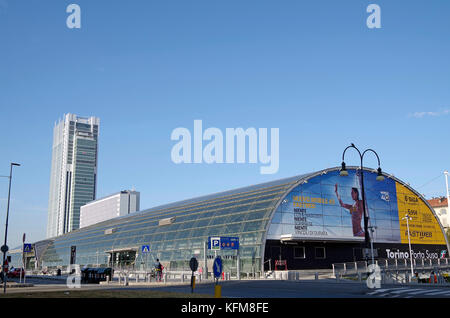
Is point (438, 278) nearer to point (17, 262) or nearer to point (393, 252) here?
point (393, 252)

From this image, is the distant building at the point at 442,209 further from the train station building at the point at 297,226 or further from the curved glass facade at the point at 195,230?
the curved glass facade at the point at 195,230

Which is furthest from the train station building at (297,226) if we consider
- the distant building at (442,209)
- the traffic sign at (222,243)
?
the distant building at (442,209)

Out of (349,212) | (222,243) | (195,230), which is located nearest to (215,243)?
(222,243)

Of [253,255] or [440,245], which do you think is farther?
[440,245]

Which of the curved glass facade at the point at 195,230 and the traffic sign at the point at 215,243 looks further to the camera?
the curved glass facade at the point at 195,230

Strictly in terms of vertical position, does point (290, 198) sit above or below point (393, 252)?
above

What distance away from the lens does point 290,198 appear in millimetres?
63344

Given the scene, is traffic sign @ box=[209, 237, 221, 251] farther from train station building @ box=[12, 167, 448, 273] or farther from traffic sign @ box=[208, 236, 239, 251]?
train station building @ box=[12, 167, 448, 273]

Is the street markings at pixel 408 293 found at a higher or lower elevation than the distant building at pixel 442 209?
lower

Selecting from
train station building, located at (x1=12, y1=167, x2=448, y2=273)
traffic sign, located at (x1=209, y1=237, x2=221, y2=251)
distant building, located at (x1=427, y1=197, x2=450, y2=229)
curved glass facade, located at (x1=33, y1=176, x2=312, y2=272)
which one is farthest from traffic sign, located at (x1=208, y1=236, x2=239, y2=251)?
distant building, located at (x1=427, y1=197, x2=450, y2=229)

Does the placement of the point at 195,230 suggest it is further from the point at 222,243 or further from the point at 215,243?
the point at 215,243
